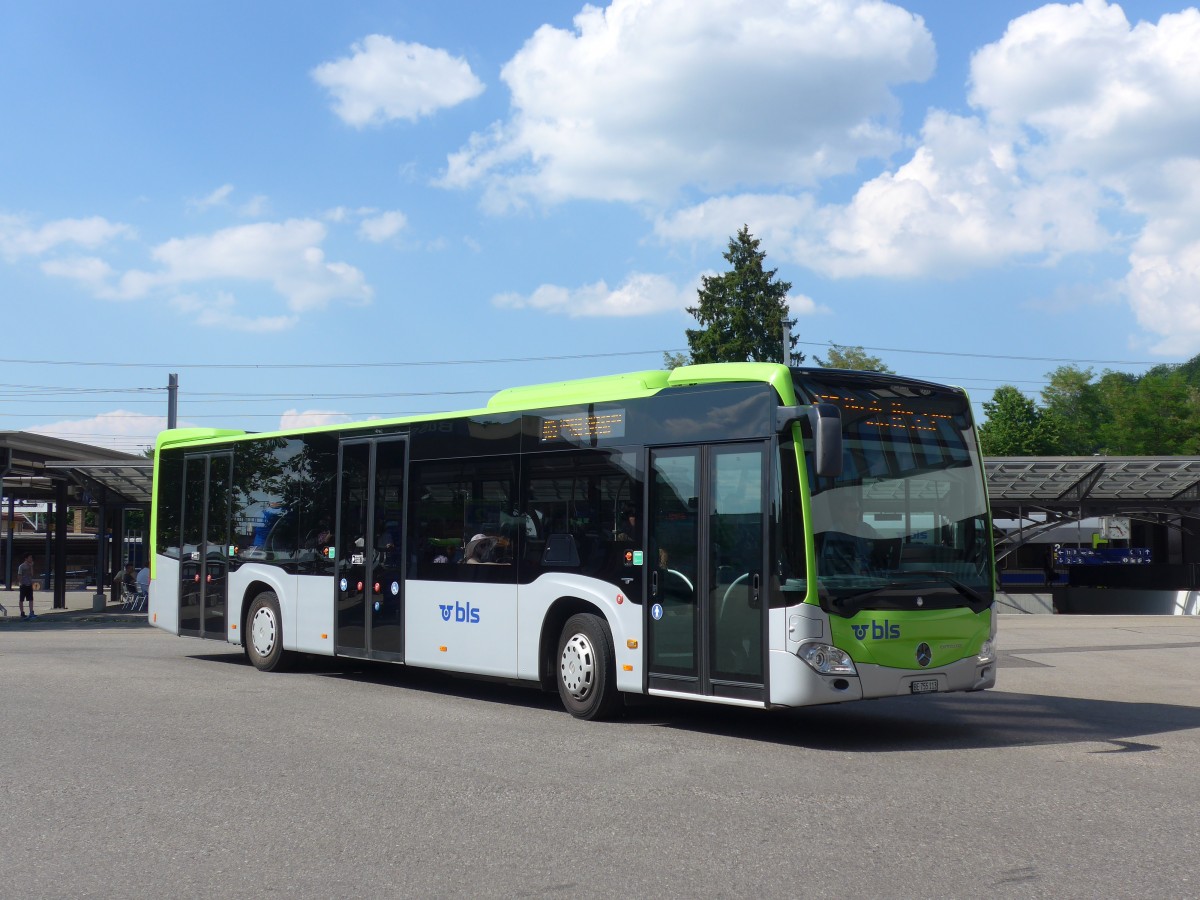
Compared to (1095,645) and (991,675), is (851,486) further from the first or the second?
(1095,645)

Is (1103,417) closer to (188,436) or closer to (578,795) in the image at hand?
(188,436)

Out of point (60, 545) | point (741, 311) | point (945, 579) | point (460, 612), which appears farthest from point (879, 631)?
point (741, 311)

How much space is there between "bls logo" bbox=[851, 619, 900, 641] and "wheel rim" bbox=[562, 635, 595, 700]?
253cm

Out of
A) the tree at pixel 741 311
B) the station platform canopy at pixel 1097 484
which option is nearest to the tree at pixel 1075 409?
the tree at pixel 741 311

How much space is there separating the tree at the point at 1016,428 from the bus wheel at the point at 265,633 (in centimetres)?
7680

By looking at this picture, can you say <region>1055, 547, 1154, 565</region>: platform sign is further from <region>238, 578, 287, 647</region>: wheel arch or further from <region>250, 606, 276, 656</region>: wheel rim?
<region>250, 606, 276, 656</region>: wheel rim

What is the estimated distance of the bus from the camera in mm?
9977

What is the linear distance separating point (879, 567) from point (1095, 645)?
13362 millimetres

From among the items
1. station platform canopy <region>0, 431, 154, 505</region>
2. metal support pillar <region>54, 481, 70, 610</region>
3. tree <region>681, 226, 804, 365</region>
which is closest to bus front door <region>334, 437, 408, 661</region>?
station platform canopy <region>0, 431, 154, 505</region>

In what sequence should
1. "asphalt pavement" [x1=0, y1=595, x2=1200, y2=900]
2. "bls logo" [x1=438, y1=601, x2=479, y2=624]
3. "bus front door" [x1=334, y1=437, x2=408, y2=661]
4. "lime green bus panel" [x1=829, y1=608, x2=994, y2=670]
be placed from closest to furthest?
"asphalt pavement" [x1=0, y1=595, x2=1200, y2=900] → "lime green bus panel" [x1=829, y1=608, x2=994, y2=670] → "bls logo" [x1=438, y1=601, x2=479, y2=624] → "bus front door" [x1=334, y1=437, x2=408, y2=661]

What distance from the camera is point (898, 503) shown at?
33.9ft

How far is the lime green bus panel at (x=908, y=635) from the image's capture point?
9.94 metres

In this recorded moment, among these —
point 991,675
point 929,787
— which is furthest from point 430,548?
point 929,787

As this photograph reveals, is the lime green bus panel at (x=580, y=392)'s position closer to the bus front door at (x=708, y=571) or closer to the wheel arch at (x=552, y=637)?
the bus front door at (x=708, y=571)
